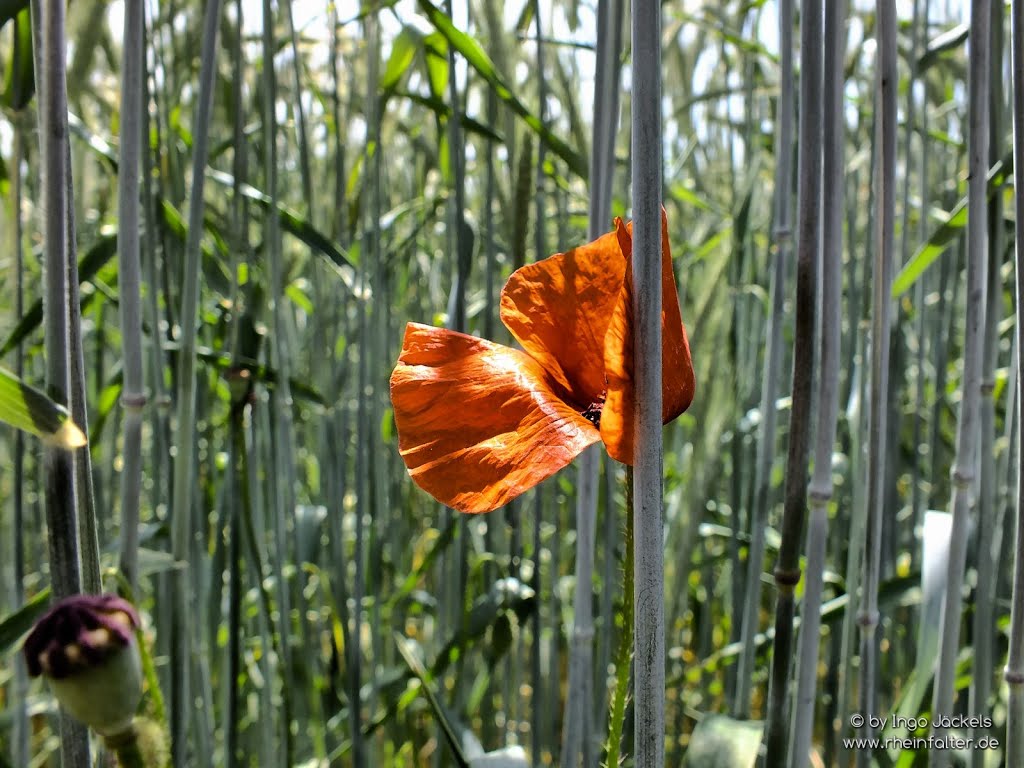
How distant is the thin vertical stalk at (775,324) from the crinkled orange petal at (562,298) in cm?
25

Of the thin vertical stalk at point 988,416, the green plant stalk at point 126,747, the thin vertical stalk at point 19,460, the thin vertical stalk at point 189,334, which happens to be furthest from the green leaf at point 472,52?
the green plant stalk at point 126,747

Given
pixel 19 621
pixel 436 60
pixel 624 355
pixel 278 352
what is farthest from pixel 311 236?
pixel 624 355

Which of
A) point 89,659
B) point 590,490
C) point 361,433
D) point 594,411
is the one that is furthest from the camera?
point 361,433

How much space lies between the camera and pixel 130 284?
0.48 m

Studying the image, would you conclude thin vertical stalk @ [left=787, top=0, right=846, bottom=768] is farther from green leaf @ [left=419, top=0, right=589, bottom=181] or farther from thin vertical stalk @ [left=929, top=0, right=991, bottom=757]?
green leaf @ [left=419, top=0, right=589, bottom=181]

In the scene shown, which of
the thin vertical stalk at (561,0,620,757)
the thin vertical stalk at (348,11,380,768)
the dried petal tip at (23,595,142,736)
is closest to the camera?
the dried petal tip at (23,595,142,736)

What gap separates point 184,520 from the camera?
1.96 feet

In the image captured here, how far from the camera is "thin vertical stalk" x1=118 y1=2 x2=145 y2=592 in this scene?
18.5 inches

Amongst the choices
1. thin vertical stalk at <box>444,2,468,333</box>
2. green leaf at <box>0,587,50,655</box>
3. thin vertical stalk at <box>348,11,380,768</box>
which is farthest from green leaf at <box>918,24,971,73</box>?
green leaf at <box>0,587,50,655</box>

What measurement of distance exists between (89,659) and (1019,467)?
51cm

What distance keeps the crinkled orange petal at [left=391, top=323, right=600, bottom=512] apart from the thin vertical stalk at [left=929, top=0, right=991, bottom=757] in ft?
1.17

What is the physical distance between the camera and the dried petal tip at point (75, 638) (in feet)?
0.90

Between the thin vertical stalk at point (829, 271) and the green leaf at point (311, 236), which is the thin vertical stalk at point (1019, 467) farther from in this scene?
the green leaf at point (311, 236)

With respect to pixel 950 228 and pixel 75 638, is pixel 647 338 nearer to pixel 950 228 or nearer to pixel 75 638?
pixel 75 638
